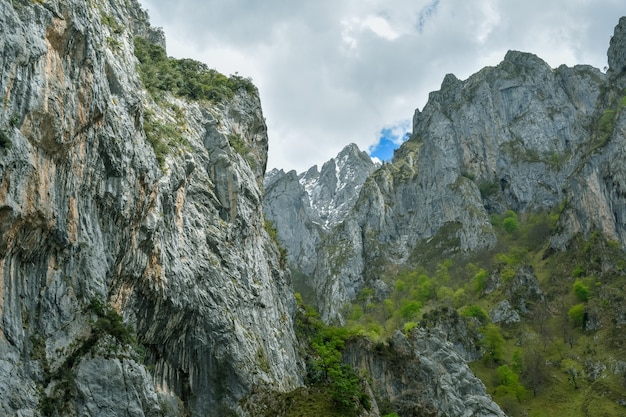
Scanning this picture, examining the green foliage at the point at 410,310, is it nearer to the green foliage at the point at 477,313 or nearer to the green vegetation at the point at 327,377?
the green foliage at the point at 477,313

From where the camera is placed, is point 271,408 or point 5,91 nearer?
point 5,91

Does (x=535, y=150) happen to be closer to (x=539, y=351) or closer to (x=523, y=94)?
(x=523, y=94)

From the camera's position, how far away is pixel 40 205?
81.5ft

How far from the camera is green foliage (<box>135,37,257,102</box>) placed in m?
54.6

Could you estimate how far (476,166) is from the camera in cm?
15238

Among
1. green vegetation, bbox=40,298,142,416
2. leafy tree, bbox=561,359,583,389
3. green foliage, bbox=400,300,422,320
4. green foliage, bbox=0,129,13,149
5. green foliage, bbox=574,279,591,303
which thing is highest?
green foliage, bbox=400,300,422,320

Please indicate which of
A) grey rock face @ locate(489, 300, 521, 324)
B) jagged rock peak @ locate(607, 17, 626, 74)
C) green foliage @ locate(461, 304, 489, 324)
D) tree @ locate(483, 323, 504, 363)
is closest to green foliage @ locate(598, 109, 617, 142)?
jagged rock peak @ locate(607, 17, 626, 74)

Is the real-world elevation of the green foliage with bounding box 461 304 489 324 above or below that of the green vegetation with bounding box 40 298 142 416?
above

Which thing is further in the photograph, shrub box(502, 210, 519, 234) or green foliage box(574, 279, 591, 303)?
shrub box(502, 210, 519, 234)

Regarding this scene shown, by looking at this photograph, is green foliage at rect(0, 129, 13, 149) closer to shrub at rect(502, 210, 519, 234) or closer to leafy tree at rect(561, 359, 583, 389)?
leafy tree at rect(561, 359, 583, 389)

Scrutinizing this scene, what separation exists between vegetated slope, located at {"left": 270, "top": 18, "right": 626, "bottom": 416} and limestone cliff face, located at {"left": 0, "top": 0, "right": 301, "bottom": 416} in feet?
104

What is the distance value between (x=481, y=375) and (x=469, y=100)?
10079 cm

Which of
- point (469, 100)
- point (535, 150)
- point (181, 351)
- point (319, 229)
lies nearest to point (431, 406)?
point (181, 351)

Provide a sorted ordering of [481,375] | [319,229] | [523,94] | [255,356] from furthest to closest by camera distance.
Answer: [319,229] < [523,94] < [481,375] < [255,356]
